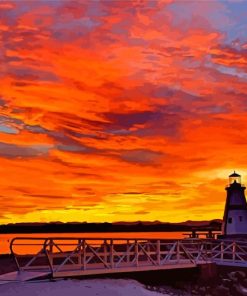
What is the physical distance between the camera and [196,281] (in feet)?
93.7

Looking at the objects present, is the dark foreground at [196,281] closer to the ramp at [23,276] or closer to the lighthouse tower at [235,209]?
the ramp at [23,276]

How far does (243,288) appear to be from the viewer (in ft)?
97.3

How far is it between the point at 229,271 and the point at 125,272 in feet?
29.4

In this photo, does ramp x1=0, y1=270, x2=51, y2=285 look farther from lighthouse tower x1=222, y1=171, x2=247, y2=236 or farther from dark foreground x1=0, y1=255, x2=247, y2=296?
lighthouse tower x1=222, y1=171, x2=247, y2=236

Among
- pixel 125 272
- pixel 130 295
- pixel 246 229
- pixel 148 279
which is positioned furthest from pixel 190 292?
pixel 246 229

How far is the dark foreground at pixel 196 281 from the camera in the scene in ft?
85.6

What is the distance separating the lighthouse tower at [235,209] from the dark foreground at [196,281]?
735 cm

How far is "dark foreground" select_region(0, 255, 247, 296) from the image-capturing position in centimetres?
2608

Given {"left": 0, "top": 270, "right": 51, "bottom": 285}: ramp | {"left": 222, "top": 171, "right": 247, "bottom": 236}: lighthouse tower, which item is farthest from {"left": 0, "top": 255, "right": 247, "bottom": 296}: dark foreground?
{"left": 222, "top": 171, "right": 247, "bottom": 236}: lighthouse tower

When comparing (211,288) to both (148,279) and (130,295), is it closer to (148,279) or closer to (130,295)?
(148,279)

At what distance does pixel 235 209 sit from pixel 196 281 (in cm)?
1205

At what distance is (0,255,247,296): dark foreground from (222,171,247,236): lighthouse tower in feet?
24.1

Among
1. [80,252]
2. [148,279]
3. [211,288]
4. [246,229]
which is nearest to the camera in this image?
[80,252]

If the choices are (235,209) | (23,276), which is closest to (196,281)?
(23,276)
